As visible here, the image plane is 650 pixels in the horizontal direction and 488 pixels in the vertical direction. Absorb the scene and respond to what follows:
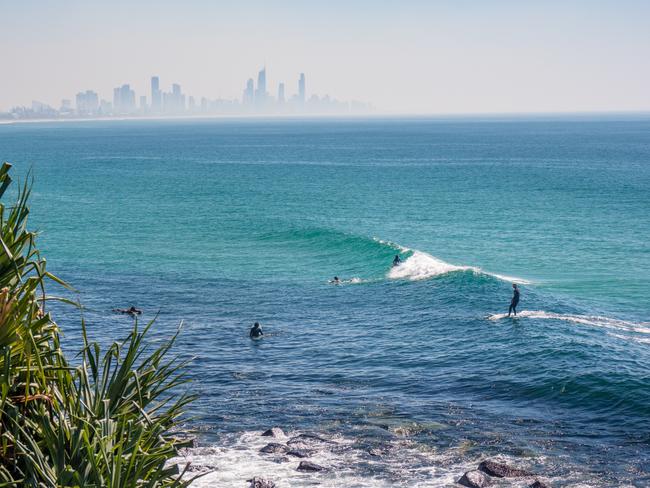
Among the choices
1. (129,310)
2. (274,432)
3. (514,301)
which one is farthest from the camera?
(129,310)

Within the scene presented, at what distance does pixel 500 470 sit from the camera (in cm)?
2442

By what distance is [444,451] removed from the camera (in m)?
26.6

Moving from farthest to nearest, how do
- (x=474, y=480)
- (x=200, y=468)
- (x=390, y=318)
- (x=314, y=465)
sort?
(x=390, y=318) < (x=314, y=465) < (x=200, y=468) < (x=474, y=480)

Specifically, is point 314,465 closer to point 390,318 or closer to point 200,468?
point 200,468

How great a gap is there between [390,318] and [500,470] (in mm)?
21343

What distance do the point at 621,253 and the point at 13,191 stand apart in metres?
80.4

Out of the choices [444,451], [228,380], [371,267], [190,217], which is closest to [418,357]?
[228,380]

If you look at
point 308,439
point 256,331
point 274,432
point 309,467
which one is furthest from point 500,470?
point 256,331

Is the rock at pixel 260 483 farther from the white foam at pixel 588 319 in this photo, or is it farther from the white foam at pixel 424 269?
the white foam at pixel 424 269

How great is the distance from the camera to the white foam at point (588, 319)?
4297 cm

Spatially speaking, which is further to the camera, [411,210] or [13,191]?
[13,191]

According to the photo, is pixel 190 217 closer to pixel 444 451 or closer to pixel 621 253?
pixel 621 253

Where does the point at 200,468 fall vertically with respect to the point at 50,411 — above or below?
below

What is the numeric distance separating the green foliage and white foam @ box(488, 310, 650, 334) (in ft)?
116
